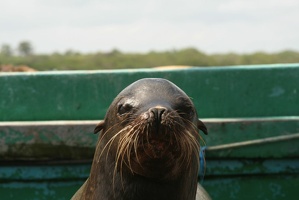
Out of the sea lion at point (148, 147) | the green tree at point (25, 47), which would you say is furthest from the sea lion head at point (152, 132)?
the green tree at point (25, 47)

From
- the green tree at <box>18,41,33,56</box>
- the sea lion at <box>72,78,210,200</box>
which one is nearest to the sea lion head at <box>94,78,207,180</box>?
the sea lion at <box>72,78,210,200</box>

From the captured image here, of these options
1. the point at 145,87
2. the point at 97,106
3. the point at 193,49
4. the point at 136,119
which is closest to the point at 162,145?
the point at 136,119

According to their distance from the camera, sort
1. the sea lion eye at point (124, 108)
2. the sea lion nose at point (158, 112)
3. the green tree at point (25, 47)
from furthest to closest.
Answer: the green tree at point (25, 47) < the sea lion eye at point (124, 108) < the sea lion nose at point (158, 112)

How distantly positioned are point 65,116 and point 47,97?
0.25 metres

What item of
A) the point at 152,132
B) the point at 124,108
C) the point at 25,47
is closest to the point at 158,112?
the point at 152,132

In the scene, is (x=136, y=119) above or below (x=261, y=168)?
above

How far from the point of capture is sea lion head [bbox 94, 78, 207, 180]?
331 cm

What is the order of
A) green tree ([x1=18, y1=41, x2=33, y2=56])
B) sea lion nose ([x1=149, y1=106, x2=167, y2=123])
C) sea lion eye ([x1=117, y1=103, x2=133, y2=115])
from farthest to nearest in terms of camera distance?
green tree ([x1=18, y1=41, x2=33, y2=56]) → sea lion eye ([x1=117, y1=103, x2=133, y2=115]) → sea lion nose ([x1=149, y1=106, x2=167, y2=123])

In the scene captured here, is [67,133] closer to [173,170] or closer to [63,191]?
[63,191]

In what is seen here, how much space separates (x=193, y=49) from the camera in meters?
16.9

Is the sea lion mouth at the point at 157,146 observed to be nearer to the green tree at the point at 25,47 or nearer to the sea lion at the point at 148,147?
the sea lion at the point at 148,147

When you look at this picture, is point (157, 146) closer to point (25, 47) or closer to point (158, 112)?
point (158, 112)

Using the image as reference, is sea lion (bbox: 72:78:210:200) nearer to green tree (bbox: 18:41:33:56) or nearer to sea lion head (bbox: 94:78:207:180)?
sea lion head (bbox: 94:78:207:180)

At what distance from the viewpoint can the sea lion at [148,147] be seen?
334cm
